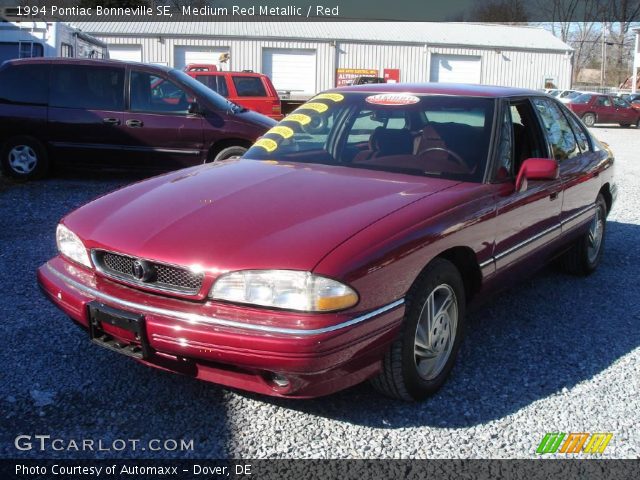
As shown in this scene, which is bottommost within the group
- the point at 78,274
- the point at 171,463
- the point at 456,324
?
the point at 171,463

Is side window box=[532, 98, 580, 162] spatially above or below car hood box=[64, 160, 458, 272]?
above

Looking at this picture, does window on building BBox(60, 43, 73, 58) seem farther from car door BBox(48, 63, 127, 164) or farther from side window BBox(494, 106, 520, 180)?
side window BBox(494, 106, 520, 180)

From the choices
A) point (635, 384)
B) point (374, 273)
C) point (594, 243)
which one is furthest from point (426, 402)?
point (594, 243)

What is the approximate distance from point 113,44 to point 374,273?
3630cm

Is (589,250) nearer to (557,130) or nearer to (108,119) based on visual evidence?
(557,130)

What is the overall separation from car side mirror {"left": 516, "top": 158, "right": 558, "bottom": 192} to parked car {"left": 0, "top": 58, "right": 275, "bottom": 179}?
5125 mm

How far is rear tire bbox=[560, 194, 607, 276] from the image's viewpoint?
5.27 m

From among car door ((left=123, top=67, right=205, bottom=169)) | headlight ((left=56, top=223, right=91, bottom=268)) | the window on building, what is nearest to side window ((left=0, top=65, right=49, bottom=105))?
car door ((left=123, top=67, right=205, bottom=169))

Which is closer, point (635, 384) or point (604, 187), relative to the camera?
point (635, 384)

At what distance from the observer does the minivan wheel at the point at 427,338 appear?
297cm

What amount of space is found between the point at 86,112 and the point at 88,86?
39cm

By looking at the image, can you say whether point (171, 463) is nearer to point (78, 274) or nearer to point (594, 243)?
point (78, 274)

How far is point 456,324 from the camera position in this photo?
338cm

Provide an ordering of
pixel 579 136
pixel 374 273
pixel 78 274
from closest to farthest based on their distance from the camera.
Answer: pixel 374 273
pixel 78 274
pixel 579 136
